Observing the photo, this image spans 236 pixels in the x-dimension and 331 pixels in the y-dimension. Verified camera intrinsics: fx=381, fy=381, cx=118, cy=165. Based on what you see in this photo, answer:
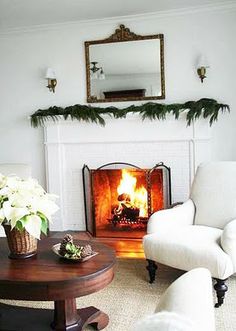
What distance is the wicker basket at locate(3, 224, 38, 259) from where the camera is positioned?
2047 millimetres

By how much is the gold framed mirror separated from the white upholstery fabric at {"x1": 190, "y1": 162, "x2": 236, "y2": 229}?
1289mm

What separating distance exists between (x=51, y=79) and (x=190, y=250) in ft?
8.81

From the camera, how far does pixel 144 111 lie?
4086 millimetres

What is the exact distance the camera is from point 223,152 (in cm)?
411

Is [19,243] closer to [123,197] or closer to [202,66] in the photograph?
[123,197]

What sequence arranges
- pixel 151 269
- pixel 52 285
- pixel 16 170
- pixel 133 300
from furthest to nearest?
pixel 16 170
pixel 151 269
pixel 133 300
pixel 52 285

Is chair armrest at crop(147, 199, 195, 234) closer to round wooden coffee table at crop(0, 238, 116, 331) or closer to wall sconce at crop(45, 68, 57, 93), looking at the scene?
round wooden coffee table at crop(0, 238, 116, 331)

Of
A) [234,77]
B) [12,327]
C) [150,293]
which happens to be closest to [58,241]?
[12,327]

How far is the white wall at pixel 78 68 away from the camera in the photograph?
402cm

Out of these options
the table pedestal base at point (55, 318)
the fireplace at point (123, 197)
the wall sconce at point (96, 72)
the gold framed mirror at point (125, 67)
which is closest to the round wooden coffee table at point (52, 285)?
the table pedestal base at point (55, 318)

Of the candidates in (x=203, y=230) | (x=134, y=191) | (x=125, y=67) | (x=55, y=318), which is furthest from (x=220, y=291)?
(x=125, y=67)

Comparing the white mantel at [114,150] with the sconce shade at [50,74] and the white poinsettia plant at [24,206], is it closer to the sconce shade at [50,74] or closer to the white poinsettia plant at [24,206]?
the sconce shade at [50,74]

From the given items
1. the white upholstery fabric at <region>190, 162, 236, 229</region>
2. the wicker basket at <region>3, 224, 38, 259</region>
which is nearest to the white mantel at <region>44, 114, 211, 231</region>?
the white upholstery fabric at <region>190, 162, 236, 229</region>

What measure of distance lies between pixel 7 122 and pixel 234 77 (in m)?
2.68
